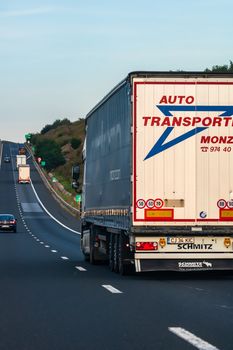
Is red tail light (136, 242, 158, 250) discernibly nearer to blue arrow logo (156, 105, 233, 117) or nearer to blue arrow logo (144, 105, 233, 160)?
blue arrow logo (144, 105, 233, 160)

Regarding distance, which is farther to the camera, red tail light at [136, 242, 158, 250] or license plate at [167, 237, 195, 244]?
license plate at [167, 237, 195, 244]

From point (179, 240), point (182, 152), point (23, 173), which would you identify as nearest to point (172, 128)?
point (182, 152)

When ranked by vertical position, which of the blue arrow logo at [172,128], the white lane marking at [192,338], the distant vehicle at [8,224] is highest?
the blue arrow logo at [172,128]

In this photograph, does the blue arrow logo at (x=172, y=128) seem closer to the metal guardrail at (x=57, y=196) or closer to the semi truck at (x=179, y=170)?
the semi truck at (x=179, y=170)

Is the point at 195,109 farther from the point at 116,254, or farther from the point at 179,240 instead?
the point at 116,254

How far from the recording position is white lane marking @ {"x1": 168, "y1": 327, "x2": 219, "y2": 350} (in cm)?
950

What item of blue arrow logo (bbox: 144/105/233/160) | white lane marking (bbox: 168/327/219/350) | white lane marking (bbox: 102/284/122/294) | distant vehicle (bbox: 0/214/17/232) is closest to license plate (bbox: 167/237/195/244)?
blue arrow logo (bbox: 144/105/233/160)

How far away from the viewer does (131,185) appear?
62.6ft

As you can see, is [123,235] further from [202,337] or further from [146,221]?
[202,337]

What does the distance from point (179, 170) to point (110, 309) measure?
613 centimetres

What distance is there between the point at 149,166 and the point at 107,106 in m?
4.18

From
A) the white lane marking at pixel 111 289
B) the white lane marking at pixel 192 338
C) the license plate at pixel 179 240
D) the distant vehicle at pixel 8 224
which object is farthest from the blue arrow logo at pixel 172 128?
the distant vehicle at pixel 8 224

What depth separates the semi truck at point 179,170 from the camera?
19047 mm

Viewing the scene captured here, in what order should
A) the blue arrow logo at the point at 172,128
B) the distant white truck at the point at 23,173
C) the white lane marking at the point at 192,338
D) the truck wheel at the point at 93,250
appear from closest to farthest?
the white lane marking at the point at 192,338, the blue arrow logo at the point at 172,128, the truck wheel at the point at 93,250, the distant white truck at the point at 23,173
